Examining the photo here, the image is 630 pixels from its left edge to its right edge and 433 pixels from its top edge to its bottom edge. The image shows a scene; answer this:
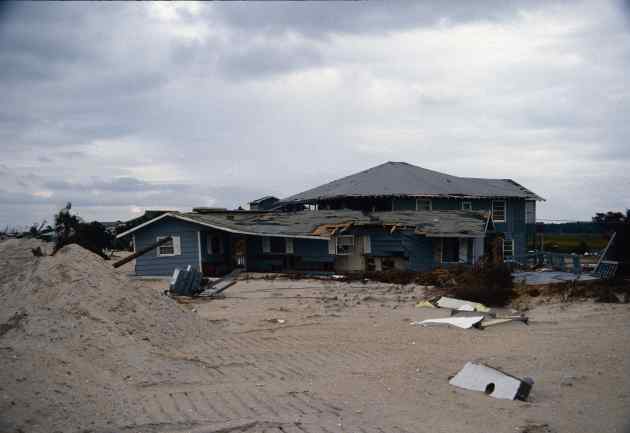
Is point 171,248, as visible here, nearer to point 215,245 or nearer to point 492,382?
point 215,245

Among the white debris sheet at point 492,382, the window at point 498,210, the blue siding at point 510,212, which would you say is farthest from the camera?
the window at point 498,210

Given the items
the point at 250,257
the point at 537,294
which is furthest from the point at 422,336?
the point at 250,257

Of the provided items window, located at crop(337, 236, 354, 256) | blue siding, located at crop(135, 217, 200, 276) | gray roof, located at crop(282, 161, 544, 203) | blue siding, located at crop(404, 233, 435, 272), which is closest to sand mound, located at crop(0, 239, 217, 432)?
blue siding, located at crop(135, 217, 200, 276)

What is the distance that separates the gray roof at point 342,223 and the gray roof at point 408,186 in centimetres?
435

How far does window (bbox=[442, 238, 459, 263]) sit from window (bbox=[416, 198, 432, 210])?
649 cm

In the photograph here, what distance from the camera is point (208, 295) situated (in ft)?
53.1

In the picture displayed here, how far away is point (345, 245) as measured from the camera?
79.4ft

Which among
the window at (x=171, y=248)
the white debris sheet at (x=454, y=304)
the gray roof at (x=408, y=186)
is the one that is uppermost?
the gray roof at (x=408, y=186)

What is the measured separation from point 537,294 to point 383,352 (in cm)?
829

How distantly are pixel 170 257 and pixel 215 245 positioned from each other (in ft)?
7.30

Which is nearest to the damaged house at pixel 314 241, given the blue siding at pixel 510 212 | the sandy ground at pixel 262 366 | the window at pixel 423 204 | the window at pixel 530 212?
the window at pixel 423 204

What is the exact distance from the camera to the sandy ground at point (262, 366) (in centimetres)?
527

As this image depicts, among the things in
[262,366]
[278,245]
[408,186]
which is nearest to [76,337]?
[262,366]

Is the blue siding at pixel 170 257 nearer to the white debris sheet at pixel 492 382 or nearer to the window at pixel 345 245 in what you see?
the window at pixel 345 245
